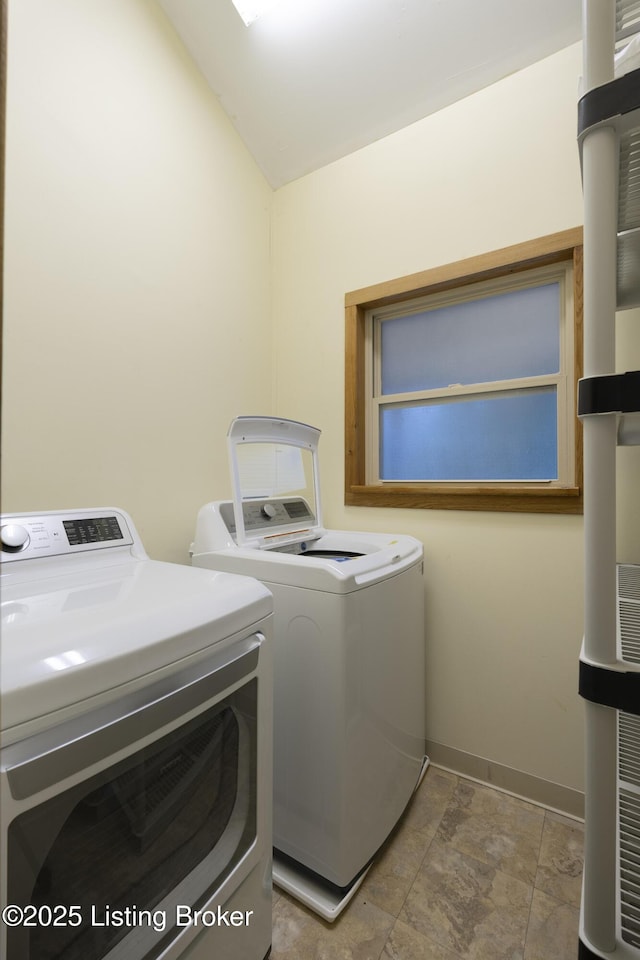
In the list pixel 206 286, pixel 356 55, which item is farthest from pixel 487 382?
pixel 356 55

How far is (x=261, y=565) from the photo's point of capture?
1.30m

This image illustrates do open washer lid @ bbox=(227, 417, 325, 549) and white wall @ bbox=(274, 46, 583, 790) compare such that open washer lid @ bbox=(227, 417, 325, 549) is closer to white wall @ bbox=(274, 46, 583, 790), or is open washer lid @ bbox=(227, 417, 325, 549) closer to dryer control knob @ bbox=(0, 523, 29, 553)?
white wall @ bbox=(274, 46, 583, 790)

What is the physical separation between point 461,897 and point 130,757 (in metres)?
1.12

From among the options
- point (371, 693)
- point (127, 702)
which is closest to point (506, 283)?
point (371, 693)

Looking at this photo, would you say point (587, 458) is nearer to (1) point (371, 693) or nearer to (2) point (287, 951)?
(1) point (371, 693)

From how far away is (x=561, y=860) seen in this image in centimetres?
129

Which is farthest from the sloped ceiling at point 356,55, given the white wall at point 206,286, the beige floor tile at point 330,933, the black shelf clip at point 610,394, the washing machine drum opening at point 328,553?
the beige floor tile at point 330,933

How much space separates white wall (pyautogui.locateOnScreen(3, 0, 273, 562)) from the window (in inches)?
Answer: 25.6

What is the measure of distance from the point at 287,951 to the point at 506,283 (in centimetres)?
223

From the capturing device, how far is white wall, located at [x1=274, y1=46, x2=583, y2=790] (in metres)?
1.50

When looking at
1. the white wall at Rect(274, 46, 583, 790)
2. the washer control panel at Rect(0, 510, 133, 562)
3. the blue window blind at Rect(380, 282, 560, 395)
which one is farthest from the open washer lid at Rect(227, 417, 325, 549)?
the blue window blind at Rect(380, 282, 560, 395)

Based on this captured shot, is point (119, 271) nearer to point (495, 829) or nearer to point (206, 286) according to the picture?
point (206, 286)

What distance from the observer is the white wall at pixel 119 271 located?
1.23 m

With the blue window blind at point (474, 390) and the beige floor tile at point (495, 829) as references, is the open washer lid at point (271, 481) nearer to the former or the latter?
the blue window blind at point (474, 390)
